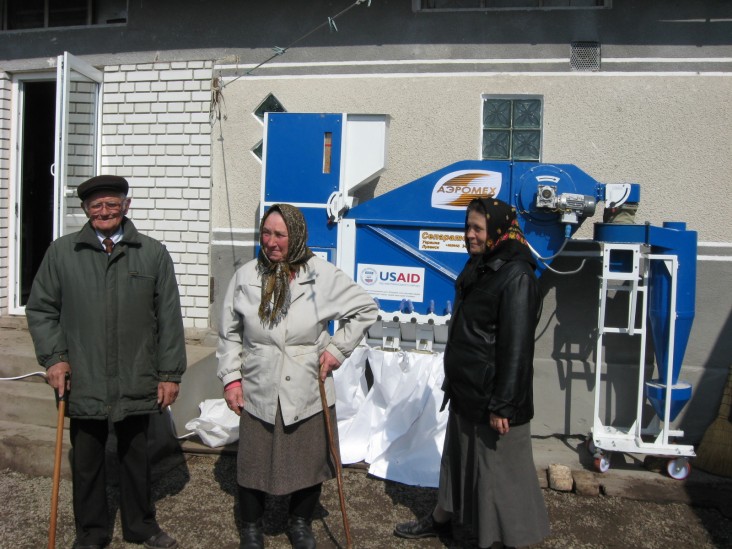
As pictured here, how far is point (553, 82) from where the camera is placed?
17.1 ft

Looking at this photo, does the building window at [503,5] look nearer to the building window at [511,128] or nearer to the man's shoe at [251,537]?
the building window at [511,128]

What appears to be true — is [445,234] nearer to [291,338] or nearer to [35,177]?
[291,338]

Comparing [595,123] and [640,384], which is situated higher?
[595,123]

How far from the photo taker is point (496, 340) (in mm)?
3035

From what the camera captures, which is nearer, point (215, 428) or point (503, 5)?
point (215, 428)

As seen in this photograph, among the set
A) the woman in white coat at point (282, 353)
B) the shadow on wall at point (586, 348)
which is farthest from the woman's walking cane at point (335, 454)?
the shadow on wall at point (586, 348)

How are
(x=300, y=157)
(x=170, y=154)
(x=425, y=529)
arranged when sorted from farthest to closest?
(x=170, y=154) → (x=300, y=157) → (x=425, y=529)

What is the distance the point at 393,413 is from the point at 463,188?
64.7 inches

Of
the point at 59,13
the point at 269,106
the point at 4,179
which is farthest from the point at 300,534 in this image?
the point at 59,13

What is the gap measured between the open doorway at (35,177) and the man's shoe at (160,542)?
161 inches

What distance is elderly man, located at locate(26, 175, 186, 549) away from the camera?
10.3 feet

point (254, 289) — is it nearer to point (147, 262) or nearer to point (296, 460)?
point (147, 262)

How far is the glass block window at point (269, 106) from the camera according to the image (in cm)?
567

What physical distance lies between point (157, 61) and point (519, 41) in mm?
3176
